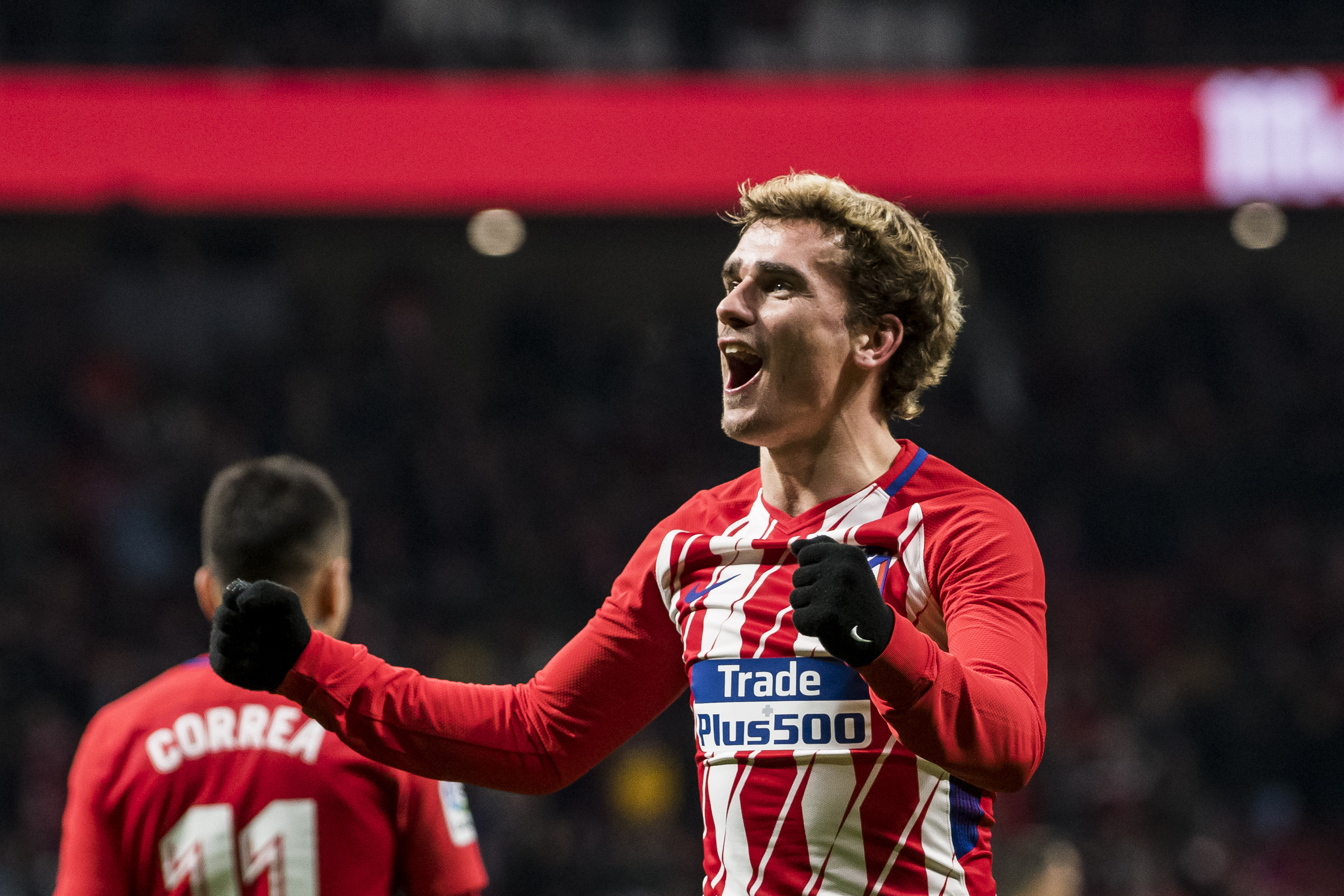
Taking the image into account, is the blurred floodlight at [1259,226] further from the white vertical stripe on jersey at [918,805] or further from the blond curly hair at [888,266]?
the white vertical stripe on jersey at [918,805]

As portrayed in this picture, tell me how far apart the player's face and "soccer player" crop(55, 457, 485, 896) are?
74cm

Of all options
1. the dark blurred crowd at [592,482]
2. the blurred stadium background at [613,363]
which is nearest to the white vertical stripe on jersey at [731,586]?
the dark blurred crowd at [592,482]

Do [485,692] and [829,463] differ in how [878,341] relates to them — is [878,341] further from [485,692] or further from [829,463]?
[485,692]

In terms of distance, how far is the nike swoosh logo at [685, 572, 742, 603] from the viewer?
175 cm

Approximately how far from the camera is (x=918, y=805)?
161 centimetres

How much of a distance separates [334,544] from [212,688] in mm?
275

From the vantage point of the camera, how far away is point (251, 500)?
2.15 meters

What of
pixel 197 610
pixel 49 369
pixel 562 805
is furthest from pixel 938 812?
pixel 49 369

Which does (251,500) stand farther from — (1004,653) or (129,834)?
(1004,653)

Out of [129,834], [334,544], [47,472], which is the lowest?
[129,834]

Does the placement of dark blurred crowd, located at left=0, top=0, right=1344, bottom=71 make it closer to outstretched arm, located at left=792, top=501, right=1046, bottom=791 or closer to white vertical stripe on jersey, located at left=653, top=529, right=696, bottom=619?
white vertical stripe on jersey, located at left=653, top=529, right=696, bottom=619

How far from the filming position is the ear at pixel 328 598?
2.13m

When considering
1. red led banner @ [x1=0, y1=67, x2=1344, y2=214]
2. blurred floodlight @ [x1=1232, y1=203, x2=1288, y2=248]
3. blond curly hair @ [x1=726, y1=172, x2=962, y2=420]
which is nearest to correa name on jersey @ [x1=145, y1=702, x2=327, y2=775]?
blond curly hair @ [x1=726, y1=172, x2=962, y2=420]

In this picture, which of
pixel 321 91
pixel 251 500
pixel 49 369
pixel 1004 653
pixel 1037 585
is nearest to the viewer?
pixel 1004 653
